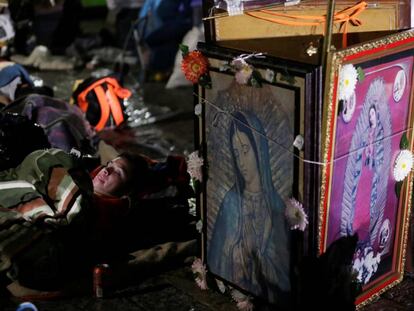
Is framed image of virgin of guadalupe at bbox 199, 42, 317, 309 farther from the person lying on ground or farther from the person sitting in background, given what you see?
the person sitting in background

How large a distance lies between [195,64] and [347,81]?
85cm

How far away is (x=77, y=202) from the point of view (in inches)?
185

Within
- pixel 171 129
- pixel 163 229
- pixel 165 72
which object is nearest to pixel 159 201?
pixel 163 229

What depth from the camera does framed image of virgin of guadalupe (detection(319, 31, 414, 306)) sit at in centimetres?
372

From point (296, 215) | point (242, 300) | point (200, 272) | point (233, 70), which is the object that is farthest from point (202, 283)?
point (233, 70)

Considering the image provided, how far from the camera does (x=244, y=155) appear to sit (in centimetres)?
407

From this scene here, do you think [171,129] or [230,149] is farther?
[171,129]

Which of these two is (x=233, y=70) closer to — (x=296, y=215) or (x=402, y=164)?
(x=296, y=215)

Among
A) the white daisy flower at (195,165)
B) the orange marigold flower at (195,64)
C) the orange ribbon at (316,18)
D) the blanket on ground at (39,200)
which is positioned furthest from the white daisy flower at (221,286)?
the orange ribbon at (316,18)

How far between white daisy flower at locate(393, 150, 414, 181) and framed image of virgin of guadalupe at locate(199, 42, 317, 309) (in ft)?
2.46

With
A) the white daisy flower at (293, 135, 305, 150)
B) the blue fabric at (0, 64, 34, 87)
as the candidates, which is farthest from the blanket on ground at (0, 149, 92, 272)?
the blue fabric at (0, 64, 34, 87)

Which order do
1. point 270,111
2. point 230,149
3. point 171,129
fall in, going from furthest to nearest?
point 171,129
point 230,149
point 270,111

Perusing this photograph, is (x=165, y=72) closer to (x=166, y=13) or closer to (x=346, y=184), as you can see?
A: (x=166, y=13)

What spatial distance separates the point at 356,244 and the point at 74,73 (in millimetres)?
7423
